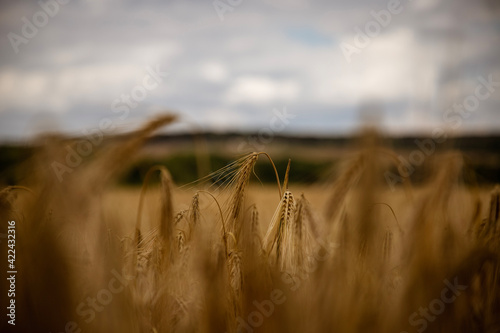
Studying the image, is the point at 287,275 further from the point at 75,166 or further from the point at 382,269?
the point at 75,166

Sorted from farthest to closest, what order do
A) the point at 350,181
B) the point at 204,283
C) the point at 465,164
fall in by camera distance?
the point at 465,164 < the point at 350,181 < the point at 204,283

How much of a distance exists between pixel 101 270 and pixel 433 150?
109 centimetres

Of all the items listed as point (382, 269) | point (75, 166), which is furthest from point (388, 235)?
point (75, 166)

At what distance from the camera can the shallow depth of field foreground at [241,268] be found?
891mm

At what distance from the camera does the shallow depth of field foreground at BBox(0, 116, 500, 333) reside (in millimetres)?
891

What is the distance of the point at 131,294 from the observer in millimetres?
1024

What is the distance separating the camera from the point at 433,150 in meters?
1.39

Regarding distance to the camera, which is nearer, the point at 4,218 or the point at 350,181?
the point at 4,218

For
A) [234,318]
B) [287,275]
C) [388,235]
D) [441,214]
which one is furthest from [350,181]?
[234,318]

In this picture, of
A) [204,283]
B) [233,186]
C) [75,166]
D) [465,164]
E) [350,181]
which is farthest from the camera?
[465,164]

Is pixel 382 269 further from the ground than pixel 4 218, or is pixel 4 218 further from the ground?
pixel 4 218

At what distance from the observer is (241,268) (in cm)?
109

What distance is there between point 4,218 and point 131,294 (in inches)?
17.9

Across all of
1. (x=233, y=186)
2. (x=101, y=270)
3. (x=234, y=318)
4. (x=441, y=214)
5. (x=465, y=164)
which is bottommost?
(x=234, y=318)
